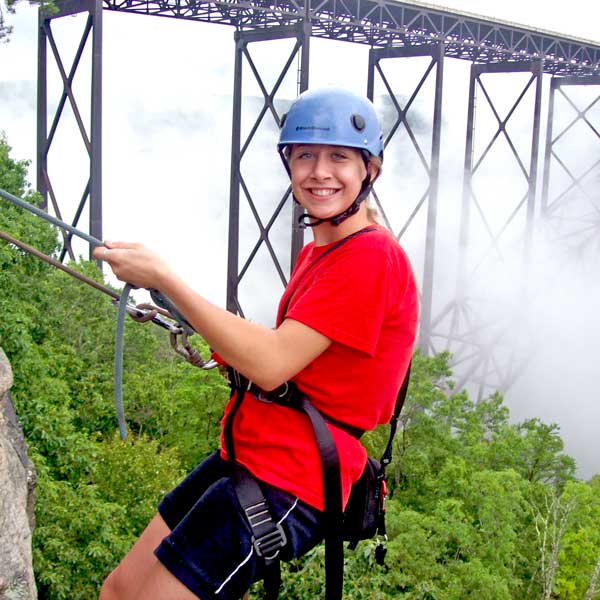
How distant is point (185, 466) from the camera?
12.2m

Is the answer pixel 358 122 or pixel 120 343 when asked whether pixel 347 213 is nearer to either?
pixel 358 122

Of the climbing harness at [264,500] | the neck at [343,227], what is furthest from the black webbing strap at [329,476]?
the neck at [343,227]

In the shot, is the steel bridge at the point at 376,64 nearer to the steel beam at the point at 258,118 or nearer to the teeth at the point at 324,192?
the steel beam at the point at 258,118

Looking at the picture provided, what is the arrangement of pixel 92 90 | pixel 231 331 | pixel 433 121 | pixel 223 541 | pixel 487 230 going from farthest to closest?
pixel 487 230 < pixel 433 121 < pixel 92 90 < pixel 223 541 < pixel 231 331

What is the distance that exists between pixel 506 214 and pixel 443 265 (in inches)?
129

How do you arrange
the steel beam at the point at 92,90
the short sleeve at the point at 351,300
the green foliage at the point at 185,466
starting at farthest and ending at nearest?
the steel beam at the point at 92,90, the green foliage at the point at 185,466, the short sleeve at the point at 351,300

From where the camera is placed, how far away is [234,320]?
6.79ft

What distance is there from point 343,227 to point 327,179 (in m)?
0.14

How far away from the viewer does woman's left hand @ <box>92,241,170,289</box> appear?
81.0 inches

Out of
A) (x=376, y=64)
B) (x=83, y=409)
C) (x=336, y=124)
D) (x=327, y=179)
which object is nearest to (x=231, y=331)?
(x=327, y=179)

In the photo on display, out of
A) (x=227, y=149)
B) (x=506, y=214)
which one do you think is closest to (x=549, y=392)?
(x=506, y=214)

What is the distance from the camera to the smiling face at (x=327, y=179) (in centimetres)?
234

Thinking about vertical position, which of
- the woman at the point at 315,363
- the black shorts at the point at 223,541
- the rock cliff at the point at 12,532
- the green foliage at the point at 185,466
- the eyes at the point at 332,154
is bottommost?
the green foliage at the point at 185,466

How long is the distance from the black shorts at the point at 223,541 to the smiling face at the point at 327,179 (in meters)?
0.74
